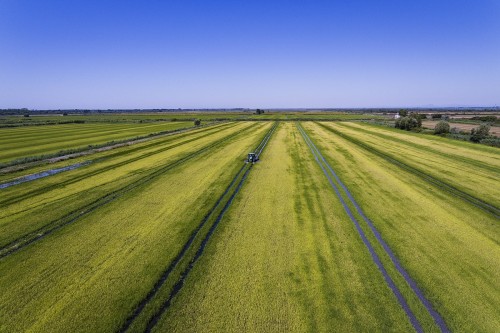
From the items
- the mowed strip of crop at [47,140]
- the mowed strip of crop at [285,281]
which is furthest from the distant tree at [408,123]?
the mowed strip of crop at [47,140]

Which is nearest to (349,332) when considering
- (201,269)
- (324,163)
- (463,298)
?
(463,298)

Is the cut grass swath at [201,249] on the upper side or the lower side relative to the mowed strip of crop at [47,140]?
upper

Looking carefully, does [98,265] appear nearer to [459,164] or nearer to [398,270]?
[398,270]

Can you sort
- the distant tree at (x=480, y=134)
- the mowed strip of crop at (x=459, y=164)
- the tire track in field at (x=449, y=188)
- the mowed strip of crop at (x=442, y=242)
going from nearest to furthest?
the mowed strip of crop at (x=442, y=242)
the tire track in field at (x=449, y=188)
the mowed strip of crop at (x=459, y=164)
the distant tree at (x=480, y=134)

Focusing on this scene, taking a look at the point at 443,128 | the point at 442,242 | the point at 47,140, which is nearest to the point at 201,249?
the point at 442,242

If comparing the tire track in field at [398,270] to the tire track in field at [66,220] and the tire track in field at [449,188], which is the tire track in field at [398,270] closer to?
the tire track in field at [449,188]

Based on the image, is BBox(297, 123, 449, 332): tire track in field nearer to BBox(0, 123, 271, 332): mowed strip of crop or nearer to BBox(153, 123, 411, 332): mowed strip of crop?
BBox(153, 123, 411, 332): mowed strip of crop
